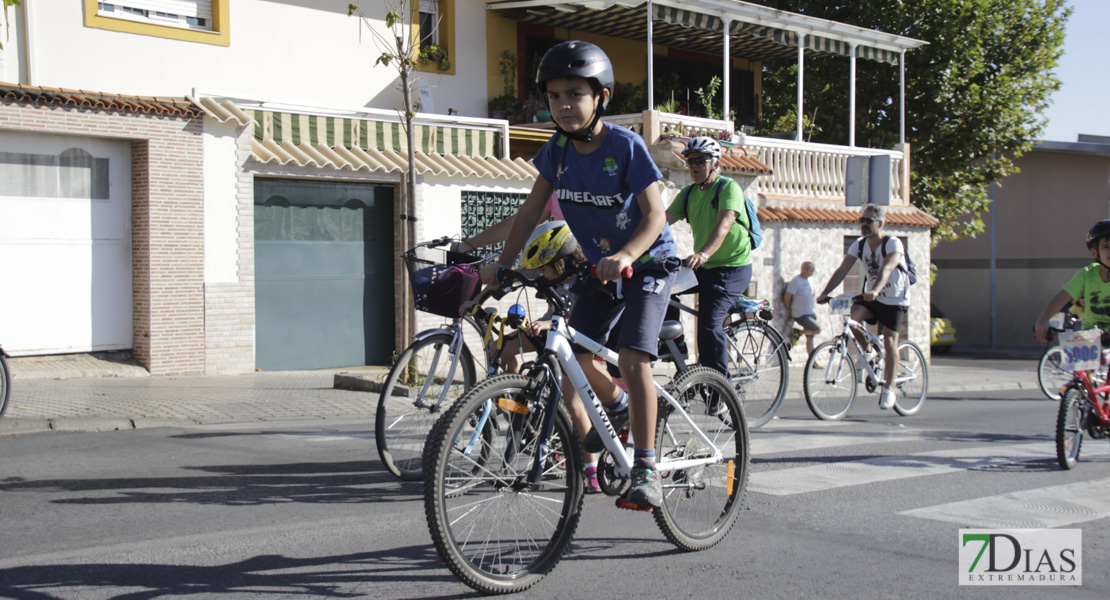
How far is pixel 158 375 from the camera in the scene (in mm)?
13406

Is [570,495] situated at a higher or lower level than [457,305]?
lower

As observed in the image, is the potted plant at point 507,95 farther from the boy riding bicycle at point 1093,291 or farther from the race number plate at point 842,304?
the boy riding bicycle at point 1093,291

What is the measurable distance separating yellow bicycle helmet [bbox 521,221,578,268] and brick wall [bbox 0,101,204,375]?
1044cm

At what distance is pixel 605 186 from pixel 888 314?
20.5 ft

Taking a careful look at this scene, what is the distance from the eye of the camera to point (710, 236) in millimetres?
7016

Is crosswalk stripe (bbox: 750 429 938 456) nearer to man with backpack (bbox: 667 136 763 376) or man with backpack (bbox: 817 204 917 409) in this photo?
man with backpack (bbox: 667 136 763 376)

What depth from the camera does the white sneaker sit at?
9.84 metres

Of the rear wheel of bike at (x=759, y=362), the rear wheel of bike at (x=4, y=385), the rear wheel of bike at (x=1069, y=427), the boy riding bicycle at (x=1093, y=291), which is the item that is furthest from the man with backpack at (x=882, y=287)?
the rear wheel of bike at (x=4, y=385)

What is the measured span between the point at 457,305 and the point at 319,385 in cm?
748

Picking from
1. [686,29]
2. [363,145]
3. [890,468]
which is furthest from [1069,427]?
[686,29]

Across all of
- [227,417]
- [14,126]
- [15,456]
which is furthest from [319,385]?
[15,456]

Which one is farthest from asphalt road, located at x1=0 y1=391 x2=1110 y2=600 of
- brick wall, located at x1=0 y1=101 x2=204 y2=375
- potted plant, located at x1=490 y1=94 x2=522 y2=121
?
potted plant, located at x1=490 y1=94 x2=522 y2=121

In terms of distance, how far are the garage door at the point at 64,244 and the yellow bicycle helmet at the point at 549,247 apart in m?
10.8

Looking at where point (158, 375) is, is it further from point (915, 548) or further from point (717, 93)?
point (717, 93)
